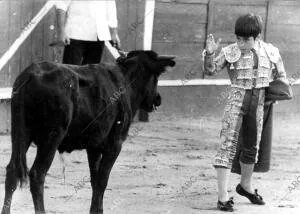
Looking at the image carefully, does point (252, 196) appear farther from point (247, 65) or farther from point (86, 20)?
point (86, 20)

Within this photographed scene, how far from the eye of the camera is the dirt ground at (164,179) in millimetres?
6293

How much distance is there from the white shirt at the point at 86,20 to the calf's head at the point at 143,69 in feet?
6.58

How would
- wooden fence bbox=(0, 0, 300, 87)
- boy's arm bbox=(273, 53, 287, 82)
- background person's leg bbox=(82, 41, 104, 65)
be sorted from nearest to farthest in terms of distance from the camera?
boy's arm bbox=(273, 53, 287, 82), background person's leg bbox=(82, 41, 104, 65), wooden fence bbox=(0, 0, 300, 87)

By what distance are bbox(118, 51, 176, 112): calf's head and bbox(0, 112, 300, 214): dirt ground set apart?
2.73 ft

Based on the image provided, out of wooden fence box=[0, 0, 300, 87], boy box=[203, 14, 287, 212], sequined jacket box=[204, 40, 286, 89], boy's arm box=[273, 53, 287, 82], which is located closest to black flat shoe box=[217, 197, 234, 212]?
boy box=[203, 14, 287, 212]

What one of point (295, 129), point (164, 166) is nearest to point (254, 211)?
point (164, 166)

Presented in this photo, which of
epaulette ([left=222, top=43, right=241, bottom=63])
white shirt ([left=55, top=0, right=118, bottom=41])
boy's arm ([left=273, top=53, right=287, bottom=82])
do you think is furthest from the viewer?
white shirt ([left=55, top=0, right=118, bottom=41])

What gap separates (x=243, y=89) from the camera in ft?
21.0

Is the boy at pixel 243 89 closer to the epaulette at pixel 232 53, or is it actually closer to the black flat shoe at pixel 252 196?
the epaulette at pixel 232 53

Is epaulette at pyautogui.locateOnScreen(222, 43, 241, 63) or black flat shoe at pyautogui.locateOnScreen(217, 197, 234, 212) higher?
epaulette at pyautogui.locateOnScreen(222, 43, 241, 63)

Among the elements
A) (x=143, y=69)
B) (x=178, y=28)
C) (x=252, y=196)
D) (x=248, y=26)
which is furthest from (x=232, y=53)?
(x=178, y=28)

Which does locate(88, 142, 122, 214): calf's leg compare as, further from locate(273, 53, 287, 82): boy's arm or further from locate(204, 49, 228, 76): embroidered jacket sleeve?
locate(273, 53, 287, 82): boy's arm

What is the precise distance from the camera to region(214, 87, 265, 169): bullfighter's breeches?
6.38m

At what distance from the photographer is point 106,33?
8.40 m
